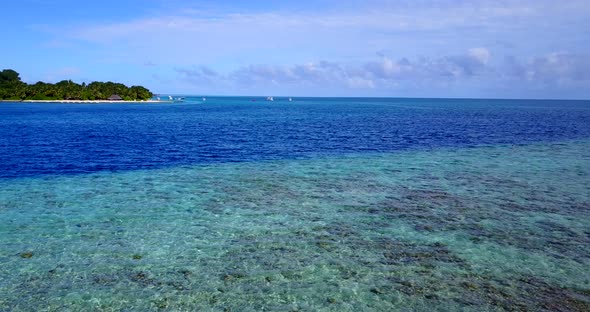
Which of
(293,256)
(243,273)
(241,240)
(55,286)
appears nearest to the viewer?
(55,286)

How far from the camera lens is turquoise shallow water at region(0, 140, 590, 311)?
1320 cm

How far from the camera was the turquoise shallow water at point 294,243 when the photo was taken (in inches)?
520

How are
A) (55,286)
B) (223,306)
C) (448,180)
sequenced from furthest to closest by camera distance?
(448,180), (55,286), (223,306)

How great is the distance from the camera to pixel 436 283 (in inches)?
554

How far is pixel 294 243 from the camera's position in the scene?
17.8 meters

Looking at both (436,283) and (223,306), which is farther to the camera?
(436,283)

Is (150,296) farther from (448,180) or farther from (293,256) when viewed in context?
(448,180)

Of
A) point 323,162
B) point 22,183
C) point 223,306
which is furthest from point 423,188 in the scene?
point 22,183

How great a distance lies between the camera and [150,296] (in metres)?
13.1

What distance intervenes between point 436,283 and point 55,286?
39.7 feet

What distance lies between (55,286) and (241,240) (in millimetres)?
6946

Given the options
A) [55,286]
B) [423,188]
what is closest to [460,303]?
[55,286]

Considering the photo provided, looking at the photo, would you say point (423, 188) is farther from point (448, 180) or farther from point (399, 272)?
point (399, 272)

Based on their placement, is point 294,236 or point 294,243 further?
point 294,236
